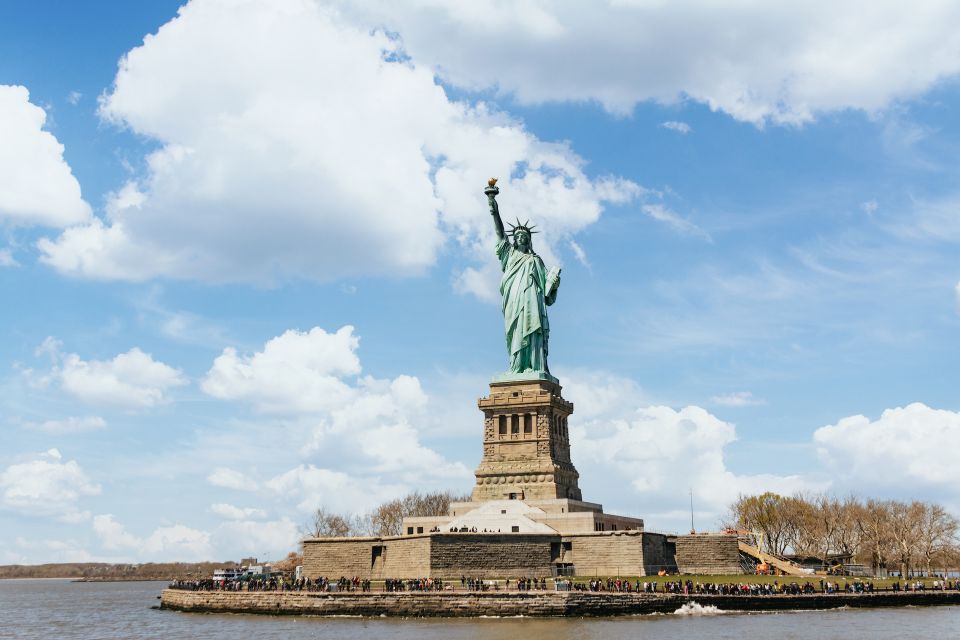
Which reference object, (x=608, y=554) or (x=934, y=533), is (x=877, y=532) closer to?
(x=934, y=533)

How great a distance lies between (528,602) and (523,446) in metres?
19.9

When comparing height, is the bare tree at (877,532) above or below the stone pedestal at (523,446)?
below

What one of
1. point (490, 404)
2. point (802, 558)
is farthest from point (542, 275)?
point (802, 558)

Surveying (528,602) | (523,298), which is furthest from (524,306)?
(528,602)

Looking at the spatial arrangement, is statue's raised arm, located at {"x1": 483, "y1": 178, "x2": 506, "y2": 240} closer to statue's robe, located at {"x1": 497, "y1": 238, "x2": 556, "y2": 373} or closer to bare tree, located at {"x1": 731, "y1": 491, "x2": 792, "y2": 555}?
statue's robe, located at {"x1": 497, "y1": 238, "x2": 556, "y2": 373}

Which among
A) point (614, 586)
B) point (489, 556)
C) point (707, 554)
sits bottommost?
point (614, 586)

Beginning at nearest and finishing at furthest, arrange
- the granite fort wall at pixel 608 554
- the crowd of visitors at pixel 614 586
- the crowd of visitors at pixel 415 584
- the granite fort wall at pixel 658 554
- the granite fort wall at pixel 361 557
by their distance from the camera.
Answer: the crowd of visitors at pixel 614 586 → the crowd of visitors at pixel 415 584 → the granite fort wall at pixel 608 554 → the granite fort wall at pixel 658 554 → the granite fort wall at pixel 361 557

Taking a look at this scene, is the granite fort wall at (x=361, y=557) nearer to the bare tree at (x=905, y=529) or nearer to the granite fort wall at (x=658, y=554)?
the granite fort wall at (x=658, y=554)

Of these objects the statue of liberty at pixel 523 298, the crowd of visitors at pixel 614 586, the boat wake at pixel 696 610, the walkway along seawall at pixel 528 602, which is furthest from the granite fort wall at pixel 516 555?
the statue of liberty at pixel 523 298

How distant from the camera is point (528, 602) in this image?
4838cm

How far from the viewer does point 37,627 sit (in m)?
56.3

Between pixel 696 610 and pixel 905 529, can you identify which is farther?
pixel 905 529

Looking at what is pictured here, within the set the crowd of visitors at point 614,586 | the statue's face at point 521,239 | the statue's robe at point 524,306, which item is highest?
the statue's face at point 521,239

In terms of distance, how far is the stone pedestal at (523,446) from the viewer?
6581 centimetres
